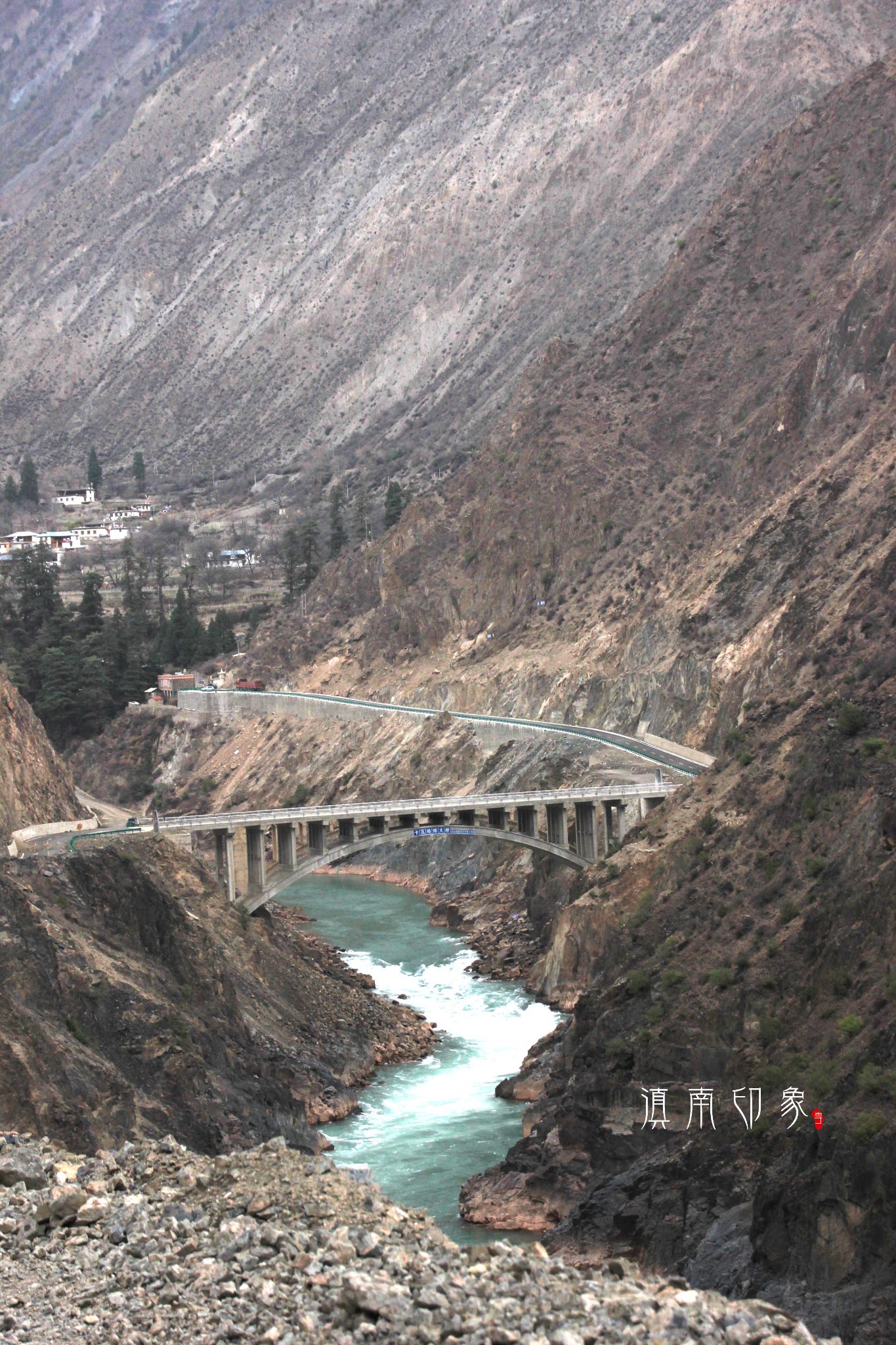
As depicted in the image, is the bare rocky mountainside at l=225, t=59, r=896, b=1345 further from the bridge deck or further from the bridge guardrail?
the bridge deck

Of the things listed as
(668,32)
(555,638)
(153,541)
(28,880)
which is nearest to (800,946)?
(28,880)

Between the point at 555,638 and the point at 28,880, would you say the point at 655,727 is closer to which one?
the point at 555,638

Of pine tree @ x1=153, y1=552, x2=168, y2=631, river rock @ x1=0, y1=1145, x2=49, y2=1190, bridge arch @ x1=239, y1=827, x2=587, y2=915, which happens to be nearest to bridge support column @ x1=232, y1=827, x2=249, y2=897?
bridge arch @ x1=239, y1=827, x2=587, y2=915

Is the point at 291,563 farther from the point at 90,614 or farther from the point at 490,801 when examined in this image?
the point at 490,801

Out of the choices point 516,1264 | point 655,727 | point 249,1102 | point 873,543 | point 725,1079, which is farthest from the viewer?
point 655,727

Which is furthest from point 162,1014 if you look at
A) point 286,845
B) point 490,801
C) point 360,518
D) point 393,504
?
point 360,518

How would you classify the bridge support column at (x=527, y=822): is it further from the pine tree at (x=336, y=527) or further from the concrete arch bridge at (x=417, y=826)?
the pine tree at (x=336, y=527)
